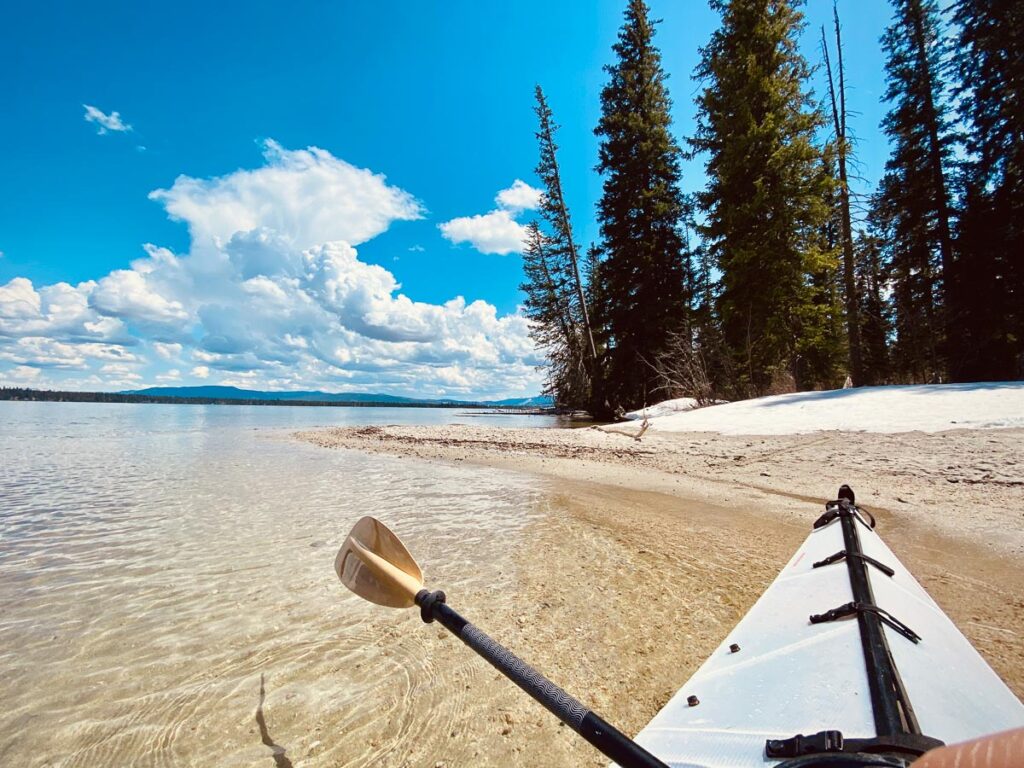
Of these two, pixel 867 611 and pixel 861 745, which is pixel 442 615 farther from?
pixel 867 611

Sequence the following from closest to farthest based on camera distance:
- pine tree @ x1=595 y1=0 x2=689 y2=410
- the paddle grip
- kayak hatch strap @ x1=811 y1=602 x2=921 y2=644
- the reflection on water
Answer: the paddle grip < kayak hatch strap @ x1=811 y1=602 x2=921 y2=644 < the reflection on water < pine tree @ x1=595 y1=0 x2=689 y2=410

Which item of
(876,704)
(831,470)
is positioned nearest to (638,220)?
→ (831,470)

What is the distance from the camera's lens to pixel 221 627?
3.35 metres

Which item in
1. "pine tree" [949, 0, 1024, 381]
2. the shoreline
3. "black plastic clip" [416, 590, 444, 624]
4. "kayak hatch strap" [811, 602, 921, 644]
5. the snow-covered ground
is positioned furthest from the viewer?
"pine tree" [949, 0, 1024, 381]

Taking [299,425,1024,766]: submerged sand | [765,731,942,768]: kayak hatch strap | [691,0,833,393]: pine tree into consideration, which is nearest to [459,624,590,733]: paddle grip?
[765,731,942,768]: kayak hatch strap

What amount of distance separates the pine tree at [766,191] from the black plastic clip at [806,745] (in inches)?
665

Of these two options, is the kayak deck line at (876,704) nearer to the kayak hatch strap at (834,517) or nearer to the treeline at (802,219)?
the kayak hatch strap at (834,517)

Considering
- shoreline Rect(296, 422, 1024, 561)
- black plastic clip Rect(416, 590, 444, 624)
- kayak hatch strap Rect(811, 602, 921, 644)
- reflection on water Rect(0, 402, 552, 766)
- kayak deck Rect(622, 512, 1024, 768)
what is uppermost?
black plastic clip Rect(416, 590, 444, 624)

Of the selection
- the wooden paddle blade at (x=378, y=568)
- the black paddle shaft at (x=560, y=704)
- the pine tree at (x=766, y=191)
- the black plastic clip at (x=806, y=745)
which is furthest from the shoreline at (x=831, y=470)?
the pine tree at (x=766, y=191)

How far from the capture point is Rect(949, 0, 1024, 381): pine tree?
585 inches

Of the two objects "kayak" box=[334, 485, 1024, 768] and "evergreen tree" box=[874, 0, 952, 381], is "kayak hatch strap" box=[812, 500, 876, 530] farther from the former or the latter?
"evergreen tree" box=[874, 0, 952, 381]

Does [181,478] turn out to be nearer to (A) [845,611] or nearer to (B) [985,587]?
(A) [845,611]

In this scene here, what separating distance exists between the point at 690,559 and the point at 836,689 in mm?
2879

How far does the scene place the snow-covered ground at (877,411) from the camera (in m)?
8.31
